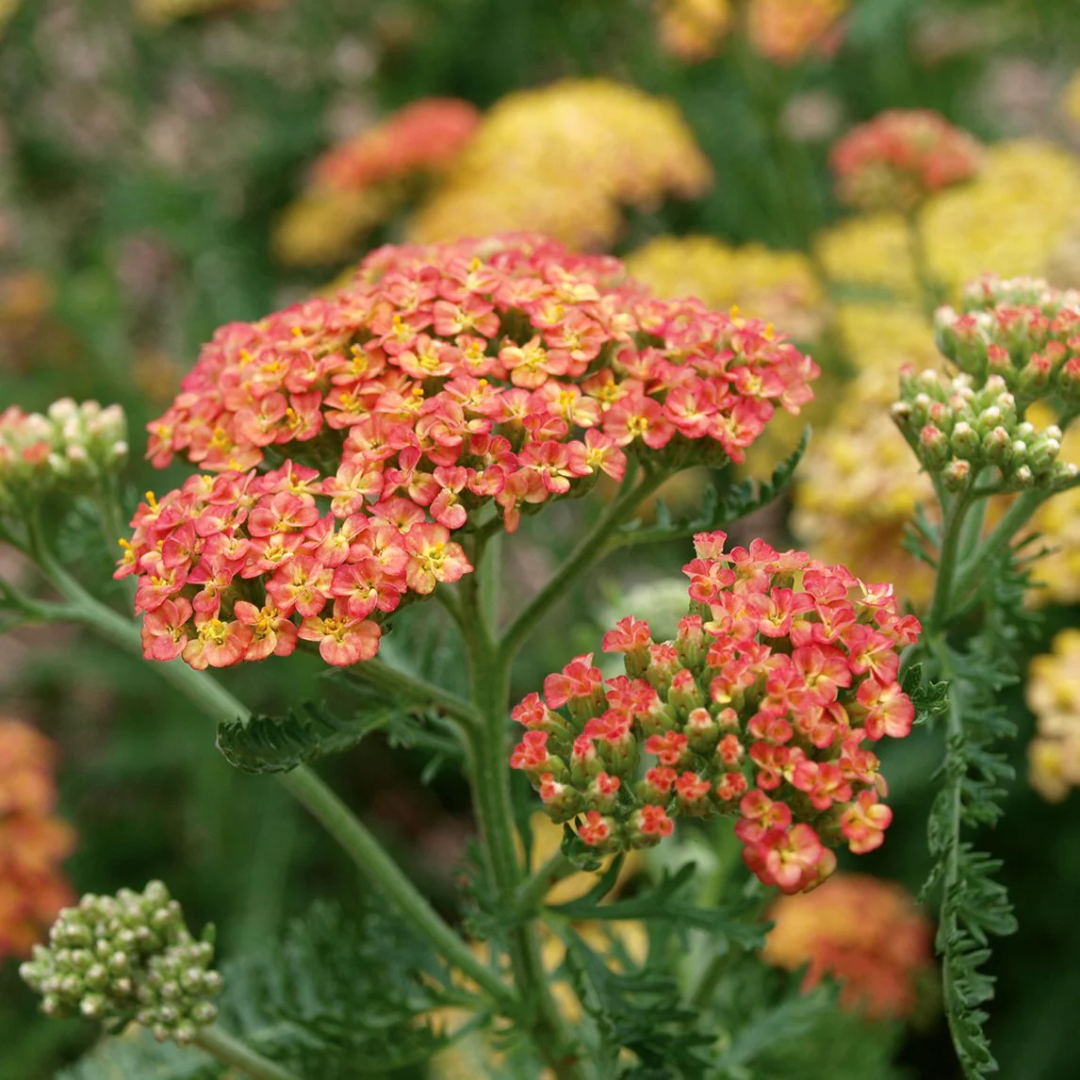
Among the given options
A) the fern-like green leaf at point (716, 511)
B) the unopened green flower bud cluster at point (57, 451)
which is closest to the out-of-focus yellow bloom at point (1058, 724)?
the fern-like green leaf at point (716, 511)

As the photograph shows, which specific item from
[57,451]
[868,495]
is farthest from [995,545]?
[57,451]

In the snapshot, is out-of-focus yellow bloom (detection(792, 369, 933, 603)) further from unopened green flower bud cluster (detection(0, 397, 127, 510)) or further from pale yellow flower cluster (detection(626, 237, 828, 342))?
unopened green flower bud cluster (detection(0, 397, 127, 510))

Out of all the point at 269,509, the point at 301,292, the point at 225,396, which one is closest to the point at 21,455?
the point at 225,396

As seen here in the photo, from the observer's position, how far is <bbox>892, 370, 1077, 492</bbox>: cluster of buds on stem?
1646 millimetres

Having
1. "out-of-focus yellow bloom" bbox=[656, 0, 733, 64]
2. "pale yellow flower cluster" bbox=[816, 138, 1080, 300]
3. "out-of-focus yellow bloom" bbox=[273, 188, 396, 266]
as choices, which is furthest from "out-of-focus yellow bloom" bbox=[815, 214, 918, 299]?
"out-of-focus yellow bloom" bbox=[273, 188, 396, 266]

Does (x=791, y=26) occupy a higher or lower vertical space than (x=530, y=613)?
higher

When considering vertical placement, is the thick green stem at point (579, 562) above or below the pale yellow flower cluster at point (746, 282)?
below

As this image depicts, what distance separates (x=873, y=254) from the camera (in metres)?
3.86

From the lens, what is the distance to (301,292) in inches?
206

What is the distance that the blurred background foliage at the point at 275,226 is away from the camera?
3.68 m

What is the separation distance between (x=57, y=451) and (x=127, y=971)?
2.52ft

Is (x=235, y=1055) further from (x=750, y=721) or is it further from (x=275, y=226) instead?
(x=275, y=226)

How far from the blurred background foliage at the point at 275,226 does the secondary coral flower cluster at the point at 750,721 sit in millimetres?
2024

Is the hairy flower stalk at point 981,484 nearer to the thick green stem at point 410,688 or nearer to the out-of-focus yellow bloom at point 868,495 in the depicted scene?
the thick green stem at point 410,688
